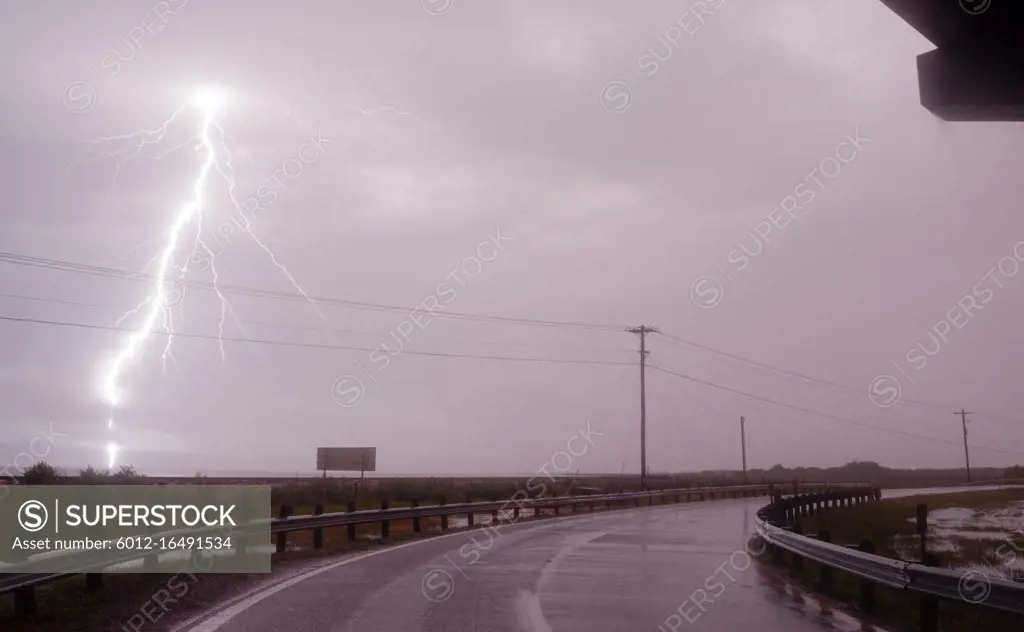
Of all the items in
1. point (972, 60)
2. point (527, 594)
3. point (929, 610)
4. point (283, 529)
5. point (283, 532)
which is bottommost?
point (527, 594)

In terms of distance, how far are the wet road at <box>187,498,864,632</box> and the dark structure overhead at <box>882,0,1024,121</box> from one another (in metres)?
5.66

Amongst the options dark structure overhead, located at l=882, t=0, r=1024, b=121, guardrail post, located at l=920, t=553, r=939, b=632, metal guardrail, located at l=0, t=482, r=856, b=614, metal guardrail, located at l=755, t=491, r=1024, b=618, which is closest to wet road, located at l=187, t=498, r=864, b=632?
metal guardrail, located at l=755, t=491, r=1024, b=618

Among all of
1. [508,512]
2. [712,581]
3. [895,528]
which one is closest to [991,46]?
[712,581]

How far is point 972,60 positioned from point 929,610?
5703 mm

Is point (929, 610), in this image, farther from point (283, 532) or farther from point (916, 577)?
point (283, 532)

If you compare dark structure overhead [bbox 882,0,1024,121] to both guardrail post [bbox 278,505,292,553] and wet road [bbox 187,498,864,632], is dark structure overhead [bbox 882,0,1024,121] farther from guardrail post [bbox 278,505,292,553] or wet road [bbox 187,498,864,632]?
guardrail post [bbox 278,505,292,553]

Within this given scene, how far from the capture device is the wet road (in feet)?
33.1

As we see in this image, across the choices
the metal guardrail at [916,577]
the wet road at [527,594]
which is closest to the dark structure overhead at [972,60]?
the metal guardrail at [916,577]

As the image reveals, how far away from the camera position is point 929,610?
32.0ft

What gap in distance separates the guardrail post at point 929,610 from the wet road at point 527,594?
98cm

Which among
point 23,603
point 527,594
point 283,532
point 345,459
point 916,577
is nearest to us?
point 916,577

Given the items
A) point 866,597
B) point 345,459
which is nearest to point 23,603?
point 866,597

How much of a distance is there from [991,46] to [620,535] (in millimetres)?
19203

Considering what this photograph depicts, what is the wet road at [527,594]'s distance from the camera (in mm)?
10086
